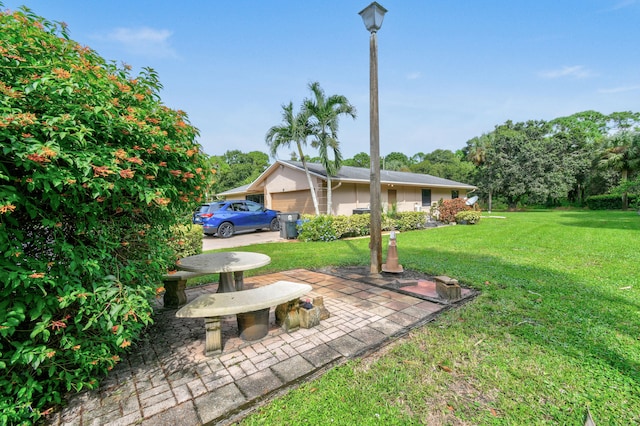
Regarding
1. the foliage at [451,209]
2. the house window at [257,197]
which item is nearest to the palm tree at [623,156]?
the foliage at [451,209]

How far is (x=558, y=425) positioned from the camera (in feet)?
5.55

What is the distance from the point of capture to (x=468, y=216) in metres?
14.8

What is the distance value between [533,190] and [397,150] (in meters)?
40.1

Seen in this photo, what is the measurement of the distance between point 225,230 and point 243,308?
1018 centimetres

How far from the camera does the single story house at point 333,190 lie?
600 inches

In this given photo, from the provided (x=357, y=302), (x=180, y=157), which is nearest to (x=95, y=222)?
(x=180, y=157)

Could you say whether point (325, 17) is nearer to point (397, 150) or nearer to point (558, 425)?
point (558, 425)

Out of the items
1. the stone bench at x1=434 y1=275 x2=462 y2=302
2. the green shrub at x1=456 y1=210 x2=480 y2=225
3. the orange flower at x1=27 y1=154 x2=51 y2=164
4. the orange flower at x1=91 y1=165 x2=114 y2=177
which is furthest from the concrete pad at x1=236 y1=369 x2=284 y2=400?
the green shrub at x1=456 y1=210 x2=480 y2=225

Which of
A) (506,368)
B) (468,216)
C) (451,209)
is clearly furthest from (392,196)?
(506,368)

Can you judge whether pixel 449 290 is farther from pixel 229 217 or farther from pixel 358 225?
pixel 229 217

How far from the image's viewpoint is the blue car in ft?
37.9

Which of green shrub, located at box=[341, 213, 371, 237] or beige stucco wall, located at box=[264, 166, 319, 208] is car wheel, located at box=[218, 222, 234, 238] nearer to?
beige stucco wall, located at box=[264, 166, 319, 208]

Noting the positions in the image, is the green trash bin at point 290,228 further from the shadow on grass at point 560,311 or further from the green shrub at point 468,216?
the green shrub at point 468,216

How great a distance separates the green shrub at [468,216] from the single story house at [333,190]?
3.28 m
